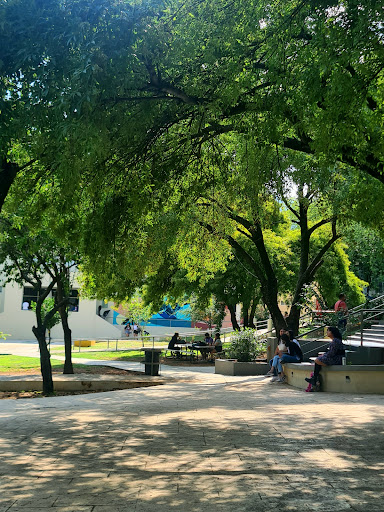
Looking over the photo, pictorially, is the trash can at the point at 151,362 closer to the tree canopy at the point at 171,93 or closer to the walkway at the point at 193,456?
the walkway at the point at 193,456

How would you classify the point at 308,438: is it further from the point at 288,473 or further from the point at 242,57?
the point at 242,57

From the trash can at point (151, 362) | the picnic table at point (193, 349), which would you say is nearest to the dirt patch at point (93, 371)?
the trash can at point (151, 362)

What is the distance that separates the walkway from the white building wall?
45.9m

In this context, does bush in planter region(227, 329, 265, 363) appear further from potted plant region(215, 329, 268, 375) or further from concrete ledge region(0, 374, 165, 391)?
concrete ledge region(0, 374, 165, 391)

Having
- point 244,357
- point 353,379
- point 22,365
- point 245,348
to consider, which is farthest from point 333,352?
point 22,365

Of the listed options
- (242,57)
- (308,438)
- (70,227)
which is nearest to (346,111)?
(242,57)

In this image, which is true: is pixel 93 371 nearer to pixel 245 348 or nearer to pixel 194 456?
pixel 245 348

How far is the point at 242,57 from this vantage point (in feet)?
27.6

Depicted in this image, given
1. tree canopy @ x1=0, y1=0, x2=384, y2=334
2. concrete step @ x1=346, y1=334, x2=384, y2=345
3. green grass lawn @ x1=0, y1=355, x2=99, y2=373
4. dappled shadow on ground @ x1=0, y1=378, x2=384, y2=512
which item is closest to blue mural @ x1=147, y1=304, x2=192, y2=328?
green grass lawn @ x1=0, y1=355, x2=99, y2=373

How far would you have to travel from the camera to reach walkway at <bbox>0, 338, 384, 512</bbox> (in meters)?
4.86

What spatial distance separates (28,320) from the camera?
185 feet

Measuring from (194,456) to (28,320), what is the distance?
52.4m

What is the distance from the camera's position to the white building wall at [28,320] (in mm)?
55781

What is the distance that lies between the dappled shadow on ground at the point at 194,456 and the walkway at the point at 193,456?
0.01 metres
